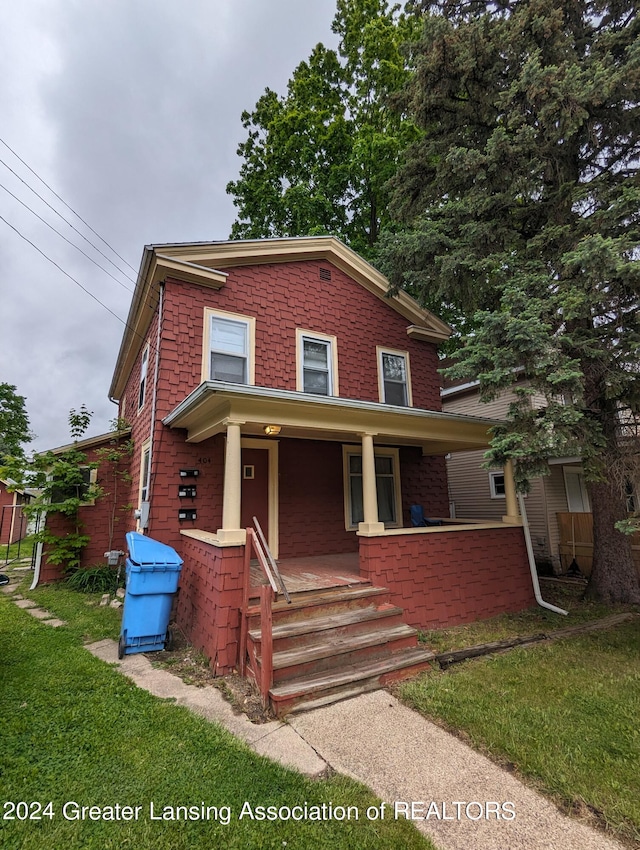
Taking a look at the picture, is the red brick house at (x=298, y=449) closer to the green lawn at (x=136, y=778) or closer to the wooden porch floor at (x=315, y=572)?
the wooden porch floor at (x=315, y=572)

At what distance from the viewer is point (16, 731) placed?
3.24 metres

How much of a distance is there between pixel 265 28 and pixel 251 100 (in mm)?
5010

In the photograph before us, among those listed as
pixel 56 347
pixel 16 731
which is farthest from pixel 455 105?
pixel 56 347

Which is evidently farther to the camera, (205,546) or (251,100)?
(251,100)

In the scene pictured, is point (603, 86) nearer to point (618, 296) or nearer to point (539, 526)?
point (618, 296)

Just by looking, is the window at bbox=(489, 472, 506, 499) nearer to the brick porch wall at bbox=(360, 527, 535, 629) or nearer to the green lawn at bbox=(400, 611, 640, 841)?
the brick porch wall at bbox=(360, 527, 535, 629)

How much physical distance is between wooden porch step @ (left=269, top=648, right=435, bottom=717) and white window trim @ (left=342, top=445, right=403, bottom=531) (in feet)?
12.3

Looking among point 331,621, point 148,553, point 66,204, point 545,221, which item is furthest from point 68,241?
point 545,221

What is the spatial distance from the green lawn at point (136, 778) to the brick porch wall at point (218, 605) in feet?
2.79

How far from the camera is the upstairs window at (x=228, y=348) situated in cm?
739

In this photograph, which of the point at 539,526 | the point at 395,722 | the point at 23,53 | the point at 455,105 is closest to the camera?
the point at 395,722

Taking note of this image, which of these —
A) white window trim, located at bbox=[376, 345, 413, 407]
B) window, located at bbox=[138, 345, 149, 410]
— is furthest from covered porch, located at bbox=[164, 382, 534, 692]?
window, located at bbox=[138, 345, 149, 410]

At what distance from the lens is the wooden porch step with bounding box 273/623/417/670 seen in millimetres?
4137

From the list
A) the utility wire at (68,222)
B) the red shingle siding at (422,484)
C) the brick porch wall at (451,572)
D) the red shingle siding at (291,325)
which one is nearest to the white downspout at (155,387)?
the red shingle siding at (291,325)
